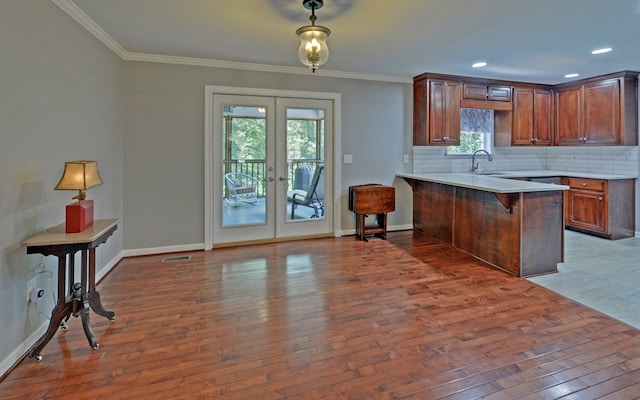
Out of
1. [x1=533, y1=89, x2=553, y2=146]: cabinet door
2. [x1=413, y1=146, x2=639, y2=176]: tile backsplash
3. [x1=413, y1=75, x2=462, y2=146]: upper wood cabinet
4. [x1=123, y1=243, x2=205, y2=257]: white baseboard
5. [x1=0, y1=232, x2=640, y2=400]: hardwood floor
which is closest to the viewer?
[x1=0, y1=232, x2=640, y2=400]: hardwood floor

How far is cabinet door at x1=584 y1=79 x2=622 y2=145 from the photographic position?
4.87 m

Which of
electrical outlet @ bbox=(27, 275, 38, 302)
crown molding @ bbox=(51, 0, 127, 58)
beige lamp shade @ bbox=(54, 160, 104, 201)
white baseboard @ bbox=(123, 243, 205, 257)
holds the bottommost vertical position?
white baseboard @ bbox=(123, 243, 205, 257)

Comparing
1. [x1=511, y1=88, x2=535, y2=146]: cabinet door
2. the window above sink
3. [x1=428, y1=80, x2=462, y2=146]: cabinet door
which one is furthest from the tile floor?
[x1=428, y1=80, x2=462, y2=146]: cabinet door

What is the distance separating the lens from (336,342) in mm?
2213

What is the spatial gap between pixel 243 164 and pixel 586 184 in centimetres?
479

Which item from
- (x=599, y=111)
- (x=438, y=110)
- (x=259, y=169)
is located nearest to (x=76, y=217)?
(x=259, y=169)

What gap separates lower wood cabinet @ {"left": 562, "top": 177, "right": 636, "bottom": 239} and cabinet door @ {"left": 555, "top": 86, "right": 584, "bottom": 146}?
2.38ft

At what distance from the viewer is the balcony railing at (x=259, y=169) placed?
446cm

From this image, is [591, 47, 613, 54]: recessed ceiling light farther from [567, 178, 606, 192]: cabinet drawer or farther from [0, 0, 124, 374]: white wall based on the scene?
[0, 0, 124, 374]: white wall

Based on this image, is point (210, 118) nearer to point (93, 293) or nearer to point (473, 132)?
point (93, 293)

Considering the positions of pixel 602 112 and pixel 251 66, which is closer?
pixel 251 66

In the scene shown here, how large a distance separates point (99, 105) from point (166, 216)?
1.43 meters

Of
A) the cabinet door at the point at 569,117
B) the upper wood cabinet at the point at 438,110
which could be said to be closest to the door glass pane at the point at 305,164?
the upper wood cabinet at the point at 438,110

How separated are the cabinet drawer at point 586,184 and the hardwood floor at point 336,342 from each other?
8.52 ft
